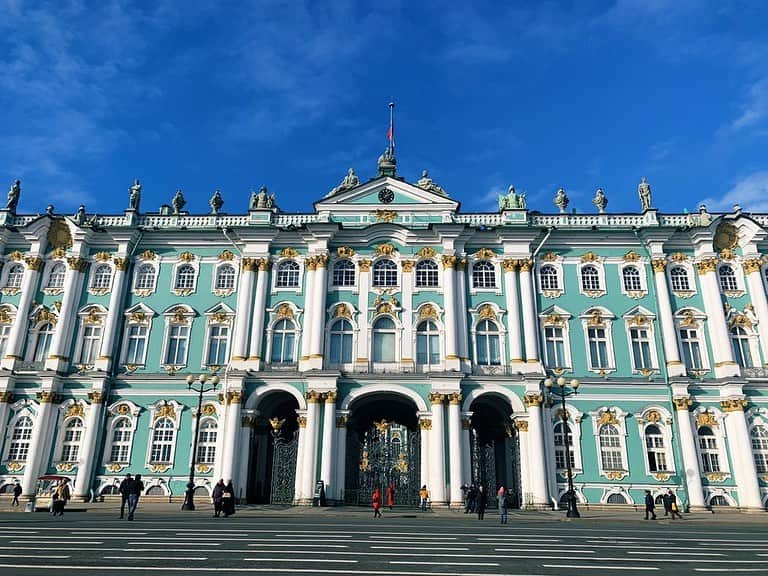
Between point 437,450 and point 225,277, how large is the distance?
59.3 ft

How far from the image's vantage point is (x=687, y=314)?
3778 cm

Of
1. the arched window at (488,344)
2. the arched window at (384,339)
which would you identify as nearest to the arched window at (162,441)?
the arched window at (384,339)

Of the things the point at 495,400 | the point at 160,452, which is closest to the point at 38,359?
the point at 160,452

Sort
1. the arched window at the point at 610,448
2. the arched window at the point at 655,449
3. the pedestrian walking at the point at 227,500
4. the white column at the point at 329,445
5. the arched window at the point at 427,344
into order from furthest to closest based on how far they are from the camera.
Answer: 1. the arched window at the point at 427,344
2. the arched window at the point at 610,448
3. the arched window at the point at 655,449
4. the white column at the point at 329,445
5. the pedestrian walking at the point at 227,500

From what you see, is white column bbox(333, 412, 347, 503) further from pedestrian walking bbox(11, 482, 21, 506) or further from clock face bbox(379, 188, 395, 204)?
pedestrian walking bbox(11, 482, 21, 506)

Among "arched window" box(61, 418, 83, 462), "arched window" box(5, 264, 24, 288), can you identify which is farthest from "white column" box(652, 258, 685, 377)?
"arched window" box(5, 264, 24, 288)

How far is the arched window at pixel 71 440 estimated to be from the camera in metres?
36.5

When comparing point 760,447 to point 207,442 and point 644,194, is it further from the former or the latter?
point 207,442

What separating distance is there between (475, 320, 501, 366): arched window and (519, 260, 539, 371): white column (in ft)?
5.85

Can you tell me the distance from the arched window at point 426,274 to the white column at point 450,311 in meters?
0.79

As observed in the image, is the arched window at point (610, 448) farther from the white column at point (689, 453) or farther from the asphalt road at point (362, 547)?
the asphalt road at point (362, 547)

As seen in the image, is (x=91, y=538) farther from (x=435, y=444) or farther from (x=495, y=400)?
(x=495, y=400)

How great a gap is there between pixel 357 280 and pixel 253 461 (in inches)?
519

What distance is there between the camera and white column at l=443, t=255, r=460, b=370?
36.1 m
